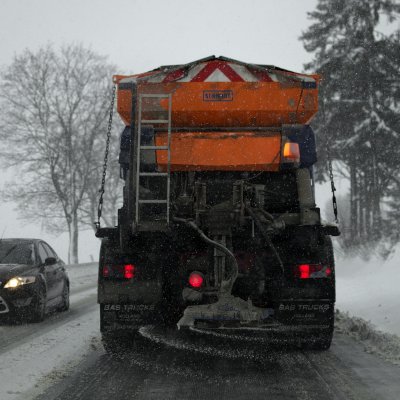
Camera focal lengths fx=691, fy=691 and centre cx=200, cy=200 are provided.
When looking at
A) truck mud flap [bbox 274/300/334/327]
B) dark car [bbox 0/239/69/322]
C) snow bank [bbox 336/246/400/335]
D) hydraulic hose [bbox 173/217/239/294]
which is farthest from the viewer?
dark car [bbox 0/239/69/322]

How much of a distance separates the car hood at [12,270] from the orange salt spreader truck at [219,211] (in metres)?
3.59

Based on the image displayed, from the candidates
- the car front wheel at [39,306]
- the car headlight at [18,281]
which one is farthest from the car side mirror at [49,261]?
the car headlight at [18,281]

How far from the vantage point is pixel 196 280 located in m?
7.08

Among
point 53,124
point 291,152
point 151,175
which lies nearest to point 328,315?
point 291,152

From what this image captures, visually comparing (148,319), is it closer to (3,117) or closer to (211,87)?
(211,87)

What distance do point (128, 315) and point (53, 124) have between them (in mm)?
Result: 32394

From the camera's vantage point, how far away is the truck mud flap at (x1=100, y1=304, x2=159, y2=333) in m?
7.14

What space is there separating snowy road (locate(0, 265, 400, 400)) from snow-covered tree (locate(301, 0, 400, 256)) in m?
21.1

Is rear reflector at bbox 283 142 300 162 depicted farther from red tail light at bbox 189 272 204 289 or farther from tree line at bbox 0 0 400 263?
tree line at bbox 0 0 400 263

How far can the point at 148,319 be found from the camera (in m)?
7.15

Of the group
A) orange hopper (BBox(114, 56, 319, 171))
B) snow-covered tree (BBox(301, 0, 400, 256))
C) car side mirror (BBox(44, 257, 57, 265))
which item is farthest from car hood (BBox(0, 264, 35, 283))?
snow-covered tree (BBox(301, 0, 400, 256))

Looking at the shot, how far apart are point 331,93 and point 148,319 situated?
25231 millimetres

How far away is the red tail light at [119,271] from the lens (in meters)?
7.14

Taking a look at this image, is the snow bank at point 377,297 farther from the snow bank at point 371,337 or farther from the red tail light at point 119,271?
the red tail light at point 119,271
